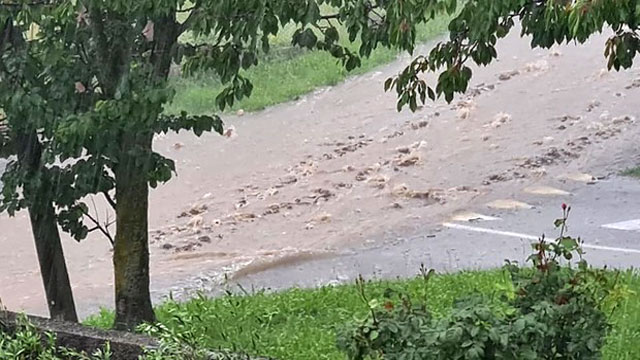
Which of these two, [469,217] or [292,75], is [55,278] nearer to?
[469,217]

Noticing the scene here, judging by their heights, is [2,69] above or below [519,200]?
above

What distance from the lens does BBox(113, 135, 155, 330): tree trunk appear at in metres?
4.87

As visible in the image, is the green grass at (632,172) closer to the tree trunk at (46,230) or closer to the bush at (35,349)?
the tree trunk at (46,230)

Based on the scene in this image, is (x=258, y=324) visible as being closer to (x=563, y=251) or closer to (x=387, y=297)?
(x=387, y=297)

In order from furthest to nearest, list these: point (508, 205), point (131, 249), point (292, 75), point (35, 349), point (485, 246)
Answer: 1. point (292, 75)
2. point (508, 205)
3. point (485, 246)
4. point (131, 249)
5. point (35, 349)

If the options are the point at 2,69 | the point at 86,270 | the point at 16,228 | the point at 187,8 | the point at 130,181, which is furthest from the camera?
the point at 16,228

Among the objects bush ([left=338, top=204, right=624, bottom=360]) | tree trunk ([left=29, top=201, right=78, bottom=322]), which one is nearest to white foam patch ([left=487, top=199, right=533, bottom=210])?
tree trunk ([left=29, top=201, right=78, bottom=322])

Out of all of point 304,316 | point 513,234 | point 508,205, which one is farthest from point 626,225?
point 304,316

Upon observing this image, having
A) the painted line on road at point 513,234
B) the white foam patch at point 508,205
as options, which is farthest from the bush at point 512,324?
the white foam patch at point 508,205

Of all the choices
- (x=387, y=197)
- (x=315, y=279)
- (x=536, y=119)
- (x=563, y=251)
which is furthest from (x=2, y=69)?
(x=536, y=119)

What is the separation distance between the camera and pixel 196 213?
32.7 feet

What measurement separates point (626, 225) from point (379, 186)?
9.00 ft

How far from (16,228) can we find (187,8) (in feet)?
19.7

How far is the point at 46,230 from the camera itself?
202 inches
